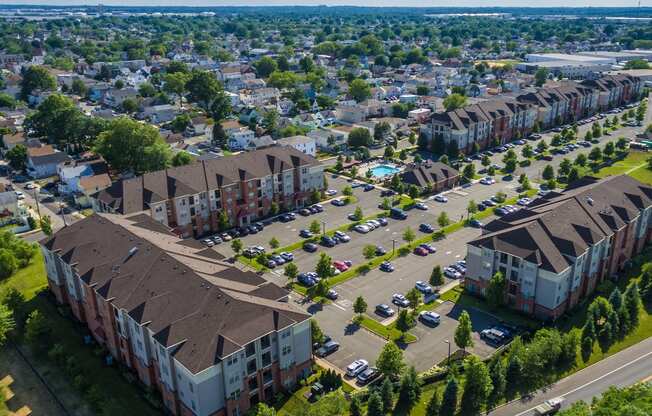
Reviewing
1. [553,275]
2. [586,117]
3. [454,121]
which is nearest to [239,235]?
[553,275]

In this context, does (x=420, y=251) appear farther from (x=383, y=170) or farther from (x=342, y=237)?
Result: (x=383, y=170)

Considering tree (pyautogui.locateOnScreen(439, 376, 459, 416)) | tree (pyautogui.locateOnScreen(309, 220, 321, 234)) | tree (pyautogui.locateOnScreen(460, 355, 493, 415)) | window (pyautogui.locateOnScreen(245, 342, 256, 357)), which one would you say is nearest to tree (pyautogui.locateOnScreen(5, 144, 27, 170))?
tree (pyautogui.locateOnScreen(309, 220, 321, 234))

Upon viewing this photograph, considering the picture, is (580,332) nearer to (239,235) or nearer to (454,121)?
(239,235)

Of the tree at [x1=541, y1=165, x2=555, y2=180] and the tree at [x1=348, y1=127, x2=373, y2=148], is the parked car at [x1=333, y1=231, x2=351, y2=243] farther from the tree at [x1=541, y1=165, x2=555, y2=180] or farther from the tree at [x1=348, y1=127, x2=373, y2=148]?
the tree at [x1=348, y1=127, x2=373, y2=148]

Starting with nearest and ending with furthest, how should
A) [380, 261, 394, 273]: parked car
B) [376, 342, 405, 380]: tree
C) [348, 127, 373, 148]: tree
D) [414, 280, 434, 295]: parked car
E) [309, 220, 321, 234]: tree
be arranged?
[376, 342, 405, 380]: tree, [414, 280, 434, 295]: parked car, [380, 261, 394, 273]: parked car, [309, 220, 321, 234]: tree, [348, 127, 373, 148]: tree

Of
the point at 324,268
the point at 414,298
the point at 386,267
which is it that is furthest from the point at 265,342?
the point at 386,267

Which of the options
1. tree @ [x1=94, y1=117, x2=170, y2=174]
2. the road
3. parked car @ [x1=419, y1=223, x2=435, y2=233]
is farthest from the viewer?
tree @ [x1=94, y1=117, x2=170, y2=174]
